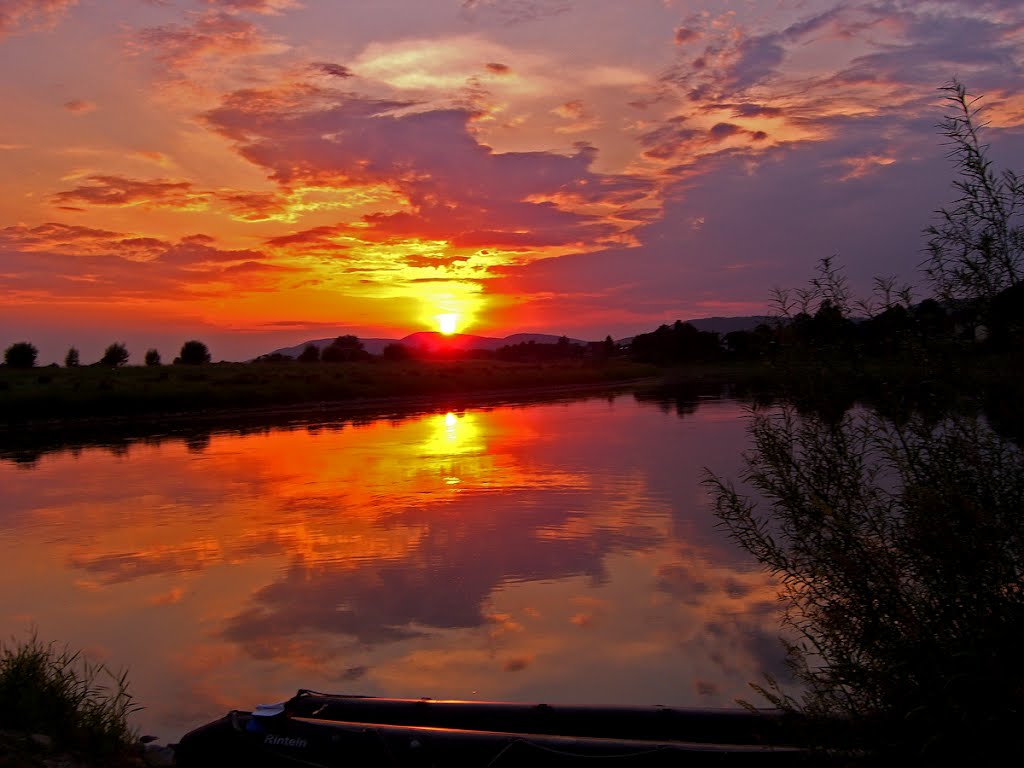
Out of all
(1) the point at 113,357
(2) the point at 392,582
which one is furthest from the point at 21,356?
(2) the point at 392,582

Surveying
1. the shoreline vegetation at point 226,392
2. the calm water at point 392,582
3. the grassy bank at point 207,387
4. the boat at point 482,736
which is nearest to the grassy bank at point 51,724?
the boat at point 482,736

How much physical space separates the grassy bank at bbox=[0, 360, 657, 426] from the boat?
3503 cm

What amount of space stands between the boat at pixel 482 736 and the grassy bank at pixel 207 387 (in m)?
35.0

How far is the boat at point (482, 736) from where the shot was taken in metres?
4.86

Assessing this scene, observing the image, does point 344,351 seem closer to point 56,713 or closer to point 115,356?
point 115,356

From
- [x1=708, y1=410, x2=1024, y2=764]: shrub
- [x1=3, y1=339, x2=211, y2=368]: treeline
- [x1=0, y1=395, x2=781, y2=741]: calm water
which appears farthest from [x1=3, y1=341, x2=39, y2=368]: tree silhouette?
[x1=708, y1=410, x2=1024, y2=764]: shrub

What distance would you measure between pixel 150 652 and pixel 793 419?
258 inches

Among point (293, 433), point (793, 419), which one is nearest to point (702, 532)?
point (793, 419)

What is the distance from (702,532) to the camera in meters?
13.2

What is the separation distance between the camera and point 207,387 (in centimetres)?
4384

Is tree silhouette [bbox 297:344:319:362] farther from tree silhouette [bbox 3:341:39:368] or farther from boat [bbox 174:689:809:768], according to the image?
boat [bbox 174:689:809:768]

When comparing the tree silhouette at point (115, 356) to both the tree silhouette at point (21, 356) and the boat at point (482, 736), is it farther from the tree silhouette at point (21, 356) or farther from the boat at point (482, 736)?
the boat at point (482, 736)

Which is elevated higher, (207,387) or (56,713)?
(207,387)

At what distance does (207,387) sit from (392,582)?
118 feet
